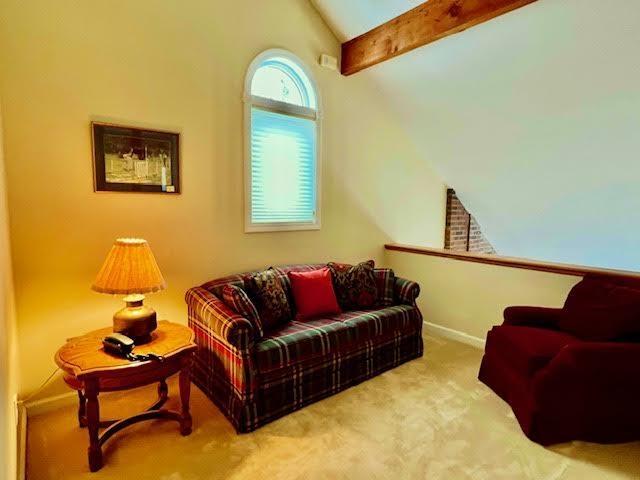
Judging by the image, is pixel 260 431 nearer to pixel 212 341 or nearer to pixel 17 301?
pixel 212 341

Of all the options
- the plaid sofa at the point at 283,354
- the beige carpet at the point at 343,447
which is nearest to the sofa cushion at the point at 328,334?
the plaid sofa at the point at 283,354

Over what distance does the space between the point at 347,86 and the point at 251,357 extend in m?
2.88

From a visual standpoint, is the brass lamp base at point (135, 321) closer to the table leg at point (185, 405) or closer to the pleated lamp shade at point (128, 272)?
the pleated lamp shade at point (128, 272)

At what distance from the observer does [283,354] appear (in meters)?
2.31

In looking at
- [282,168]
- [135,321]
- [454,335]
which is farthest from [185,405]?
[454,335]

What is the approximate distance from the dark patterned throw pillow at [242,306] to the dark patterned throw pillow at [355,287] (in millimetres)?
919

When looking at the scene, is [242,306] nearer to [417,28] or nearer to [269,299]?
[269,299]

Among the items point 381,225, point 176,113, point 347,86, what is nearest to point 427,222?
point 381,225

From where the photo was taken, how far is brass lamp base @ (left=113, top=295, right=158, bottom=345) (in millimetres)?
2047

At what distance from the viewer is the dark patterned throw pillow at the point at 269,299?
8.64ft

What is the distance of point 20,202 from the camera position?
2.21 metres

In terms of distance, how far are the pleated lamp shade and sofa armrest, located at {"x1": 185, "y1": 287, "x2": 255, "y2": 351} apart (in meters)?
0.40

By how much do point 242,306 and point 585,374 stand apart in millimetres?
2019

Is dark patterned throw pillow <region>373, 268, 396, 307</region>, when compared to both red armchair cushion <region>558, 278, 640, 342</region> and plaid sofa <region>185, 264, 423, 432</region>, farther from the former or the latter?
red armchair cushion <region>558, 278, 640, 342</region>
